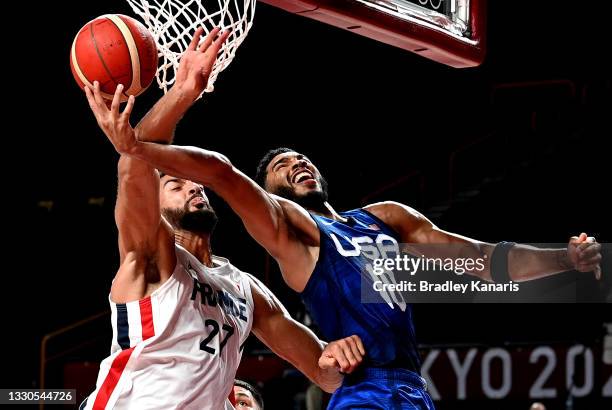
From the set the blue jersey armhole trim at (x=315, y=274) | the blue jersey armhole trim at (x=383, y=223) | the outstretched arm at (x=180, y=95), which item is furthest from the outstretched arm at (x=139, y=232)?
the blue jersey armhole trim at (x=383, y=223)

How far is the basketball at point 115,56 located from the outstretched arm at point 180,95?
13 centimetres

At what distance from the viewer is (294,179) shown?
445cm

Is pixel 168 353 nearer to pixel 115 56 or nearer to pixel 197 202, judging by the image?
pixel 197 202

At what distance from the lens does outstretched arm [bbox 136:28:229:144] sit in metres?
3.37

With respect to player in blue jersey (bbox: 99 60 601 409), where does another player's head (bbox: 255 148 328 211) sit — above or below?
above

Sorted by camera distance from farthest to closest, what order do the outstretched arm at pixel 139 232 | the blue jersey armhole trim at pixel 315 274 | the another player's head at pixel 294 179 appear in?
the another player's head at pixel 294 179
the blue jersey armhole trim at pixel 315 274
the outstretched arm at pixel 139 232

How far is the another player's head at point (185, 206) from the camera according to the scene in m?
4.12

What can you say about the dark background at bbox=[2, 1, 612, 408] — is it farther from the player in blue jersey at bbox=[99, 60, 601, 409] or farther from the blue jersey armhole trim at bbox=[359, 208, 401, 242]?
the blue jersey armhole trim at bbox=[359, 208, 401, 242]

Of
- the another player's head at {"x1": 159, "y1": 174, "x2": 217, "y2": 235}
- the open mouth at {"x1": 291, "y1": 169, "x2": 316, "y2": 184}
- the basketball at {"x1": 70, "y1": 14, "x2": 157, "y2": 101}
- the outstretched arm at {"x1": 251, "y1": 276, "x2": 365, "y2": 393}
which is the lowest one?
the outstretched arm at {"x1": 251, "y1": 276, "x2": 365, "y2": 393}

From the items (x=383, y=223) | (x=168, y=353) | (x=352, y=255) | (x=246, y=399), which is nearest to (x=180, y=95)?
(x=168, y=353)

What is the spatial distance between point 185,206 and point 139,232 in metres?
0.52

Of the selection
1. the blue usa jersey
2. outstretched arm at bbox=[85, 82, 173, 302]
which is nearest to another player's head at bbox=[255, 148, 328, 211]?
the blue usa jersey

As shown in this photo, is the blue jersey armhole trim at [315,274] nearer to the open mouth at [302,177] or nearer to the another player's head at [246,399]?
the open mouth at [302,177]

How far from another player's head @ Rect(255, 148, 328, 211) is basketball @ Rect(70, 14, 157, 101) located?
3.38ft
